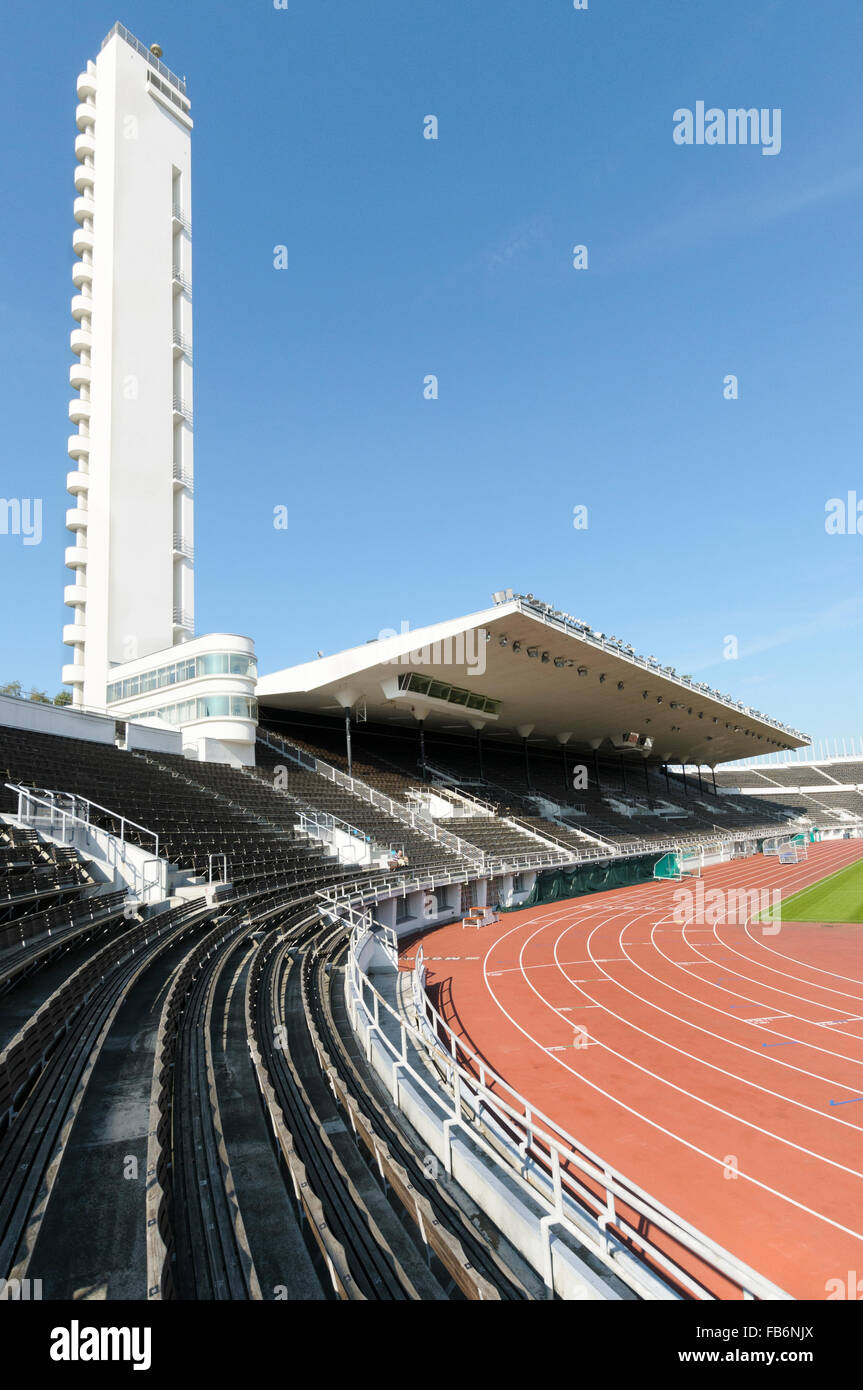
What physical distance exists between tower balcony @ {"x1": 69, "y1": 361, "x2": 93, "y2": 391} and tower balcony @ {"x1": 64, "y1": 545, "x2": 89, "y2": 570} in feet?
33.6

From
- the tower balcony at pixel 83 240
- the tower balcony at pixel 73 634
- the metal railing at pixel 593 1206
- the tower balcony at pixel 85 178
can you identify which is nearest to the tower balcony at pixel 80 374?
the tower balcony at pixel 83 240

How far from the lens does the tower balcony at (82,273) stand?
4322 centimetres

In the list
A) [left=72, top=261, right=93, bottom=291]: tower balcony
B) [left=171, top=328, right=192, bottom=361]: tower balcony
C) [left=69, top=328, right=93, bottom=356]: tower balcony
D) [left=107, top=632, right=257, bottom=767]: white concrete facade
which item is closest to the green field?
[left=107, top=632, right=257, bottom=767]: white concrete facade

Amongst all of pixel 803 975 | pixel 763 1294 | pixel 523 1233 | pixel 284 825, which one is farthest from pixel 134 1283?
pixel 284 825

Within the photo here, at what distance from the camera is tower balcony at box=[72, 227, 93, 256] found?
143 ft

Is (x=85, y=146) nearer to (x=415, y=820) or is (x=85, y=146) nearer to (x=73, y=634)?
(x=73, y=634)

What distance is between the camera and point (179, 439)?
44.3 m

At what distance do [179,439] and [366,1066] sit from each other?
144 ft

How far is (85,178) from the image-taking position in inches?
1726

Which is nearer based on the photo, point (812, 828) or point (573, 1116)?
point (573, 1116)

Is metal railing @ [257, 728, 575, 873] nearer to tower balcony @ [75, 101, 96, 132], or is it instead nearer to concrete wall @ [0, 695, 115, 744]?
concrete wall @ [0, 695, 115, 744]
